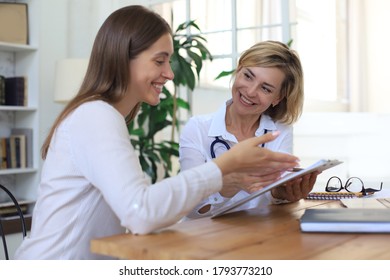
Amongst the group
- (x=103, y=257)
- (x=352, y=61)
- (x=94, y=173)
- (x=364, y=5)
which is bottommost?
(x=103, y=257)

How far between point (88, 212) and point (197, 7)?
350 cm

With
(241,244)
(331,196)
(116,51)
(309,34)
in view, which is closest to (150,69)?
(116,51)

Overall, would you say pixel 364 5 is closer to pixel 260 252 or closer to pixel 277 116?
pixel 277 116

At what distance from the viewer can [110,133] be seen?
1103 mm

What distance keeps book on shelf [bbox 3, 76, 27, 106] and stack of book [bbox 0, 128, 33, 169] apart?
0.22 m

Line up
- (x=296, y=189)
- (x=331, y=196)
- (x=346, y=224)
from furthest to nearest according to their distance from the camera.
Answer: (x=331, y=196)
(x=296, y=189)
(x=346, y=224)

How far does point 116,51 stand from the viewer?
1.28 m

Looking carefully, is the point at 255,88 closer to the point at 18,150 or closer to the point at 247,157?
the point at 247,157

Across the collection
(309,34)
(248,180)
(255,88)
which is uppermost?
(309,34)

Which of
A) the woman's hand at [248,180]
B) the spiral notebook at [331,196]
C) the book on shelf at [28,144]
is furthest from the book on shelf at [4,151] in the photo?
the woman's hand at [248,180]

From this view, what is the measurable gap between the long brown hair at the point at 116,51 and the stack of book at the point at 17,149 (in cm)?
265

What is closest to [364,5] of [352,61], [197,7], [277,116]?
[352,61]

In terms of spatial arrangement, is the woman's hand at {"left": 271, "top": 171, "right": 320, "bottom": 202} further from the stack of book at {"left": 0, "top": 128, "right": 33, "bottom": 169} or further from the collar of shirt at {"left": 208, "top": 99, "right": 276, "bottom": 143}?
the stack of book at {"left": 0, "top": 128, "right": 33, "bottom": 169}

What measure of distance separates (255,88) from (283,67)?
16 centimetres
